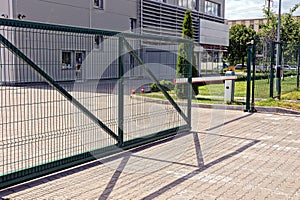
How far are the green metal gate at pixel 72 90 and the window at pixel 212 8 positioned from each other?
1427 inches

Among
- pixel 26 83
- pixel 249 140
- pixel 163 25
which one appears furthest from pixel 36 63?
pixel 163 25

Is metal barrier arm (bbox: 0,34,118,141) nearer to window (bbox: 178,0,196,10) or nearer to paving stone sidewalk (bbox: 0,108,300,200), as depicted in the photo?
paving stone sidewalk (bbox: 0,108,300,200)

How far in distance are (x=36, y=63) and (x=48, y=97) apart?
71cm

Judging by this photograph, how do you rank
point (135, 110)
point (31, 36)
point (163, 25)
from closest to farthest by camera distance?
point (31, 36), point (135, 110), point (163, 25)

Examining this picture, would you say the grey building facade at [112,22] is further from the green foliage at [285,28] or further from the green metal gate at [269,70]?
the green foliage at [285,28]

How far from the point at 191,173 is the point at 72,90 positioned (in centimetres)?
240

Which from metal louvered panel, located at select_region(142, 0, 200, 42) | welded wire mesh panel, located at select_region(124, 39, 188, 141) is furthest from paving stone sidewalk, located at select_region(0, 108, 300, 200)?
metal louvered panel, located at select_region(142, 0, 200, 42)

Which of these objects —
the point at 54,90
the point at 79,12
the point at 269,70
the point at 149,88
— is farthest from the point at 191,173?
the point at 79,12

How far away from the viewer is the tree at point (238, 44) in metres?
60.5

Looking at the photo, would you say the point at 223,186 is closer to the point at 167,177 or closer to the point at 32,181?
the point at 167,177

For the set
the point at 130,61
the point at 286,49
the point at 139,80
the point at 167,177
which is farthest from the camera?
the point at 286,49

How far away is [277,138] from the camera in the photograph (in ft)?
27.9

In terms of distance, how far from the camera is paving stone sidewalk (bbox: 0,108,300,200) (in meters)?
4.95

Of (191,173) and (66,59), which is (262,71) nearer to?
(191,173)
